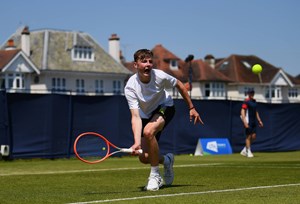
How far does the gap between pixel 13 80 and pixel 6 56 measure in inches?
109

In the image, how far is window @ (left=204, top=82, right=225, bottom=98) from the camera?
105 meters

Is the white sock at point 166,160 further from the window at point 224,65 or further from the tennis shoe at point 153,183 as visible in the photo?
the window at point 224,65

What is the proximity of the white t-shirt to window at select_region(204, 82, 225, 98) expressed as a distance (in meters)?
94.9

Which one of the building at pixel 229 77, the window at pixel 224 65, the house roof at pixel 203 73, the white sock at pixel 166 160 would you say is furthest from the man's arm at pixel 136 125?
the window at pixel 224 65

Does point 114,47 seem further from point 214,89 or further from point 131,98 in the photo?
point 131,98

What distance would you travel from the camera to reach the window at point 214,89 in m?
105

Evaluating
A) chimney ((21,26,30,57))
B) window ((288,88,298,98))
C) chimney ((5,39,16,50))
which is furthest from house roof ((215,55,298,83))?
chimney ((5,39,16,50))

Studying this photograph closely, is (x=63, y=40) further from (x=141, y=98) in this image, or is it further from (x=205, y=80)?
(x=141, y=98)

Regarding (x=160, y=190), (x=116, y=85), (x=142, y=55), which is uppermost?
(x=116, y=85)

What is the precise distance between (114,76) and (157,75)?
84.0 meters

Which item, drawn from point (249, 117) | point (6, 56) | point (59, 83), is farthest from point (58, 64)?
point (249, 117)

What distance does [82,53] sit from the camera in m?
92.1

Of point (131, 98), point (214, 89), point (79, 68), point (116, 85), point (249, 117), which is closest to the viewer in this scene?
point (131, 98)

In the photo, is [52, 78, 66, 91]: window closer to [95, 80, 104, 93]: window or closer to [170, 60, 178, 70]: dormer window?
[95, 80, 104, 93]: window
